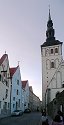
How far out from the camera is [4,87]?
38.5m

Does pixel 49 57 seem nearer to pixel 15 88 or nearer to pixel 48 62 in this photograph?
pixel 48 62

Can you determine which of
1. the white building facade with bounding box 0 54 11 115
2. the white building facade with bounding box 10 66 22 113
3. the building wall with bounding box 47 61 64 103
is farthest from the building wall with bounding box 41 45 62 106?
the white building facade with bounding box 0 54 11 115

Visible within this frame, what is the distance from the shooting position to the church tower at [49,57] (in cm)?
5897

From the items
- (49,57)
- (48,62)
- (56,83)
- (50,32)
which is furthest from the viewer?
(50,32)

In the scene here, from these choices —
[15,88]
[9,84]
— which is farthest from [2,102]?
[15,88]

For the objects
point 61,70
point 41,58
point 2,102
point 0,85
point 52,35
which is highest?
point 52,35

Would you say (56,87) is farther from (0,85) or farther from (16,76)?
(0,85)

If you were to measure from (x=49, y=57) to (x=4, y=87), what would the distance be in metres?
25.1

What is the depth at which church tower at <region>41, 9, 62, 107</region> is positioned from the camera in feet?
193

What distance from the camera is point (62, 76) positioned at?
174 ft

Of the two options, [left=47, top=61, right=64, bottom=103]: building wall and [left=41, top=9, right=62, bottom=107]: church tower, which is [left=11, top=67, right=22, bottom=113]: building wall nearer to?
[left=47, top=61, right=64, bottom=103]: building wall

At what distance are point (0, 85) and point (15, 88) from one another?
40.9 ft

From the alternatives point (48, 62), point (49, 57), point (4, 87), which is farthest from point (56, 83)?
point (4, 87)

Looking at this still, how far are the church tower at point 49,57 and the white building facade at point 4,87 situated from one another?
1807 centimetres
